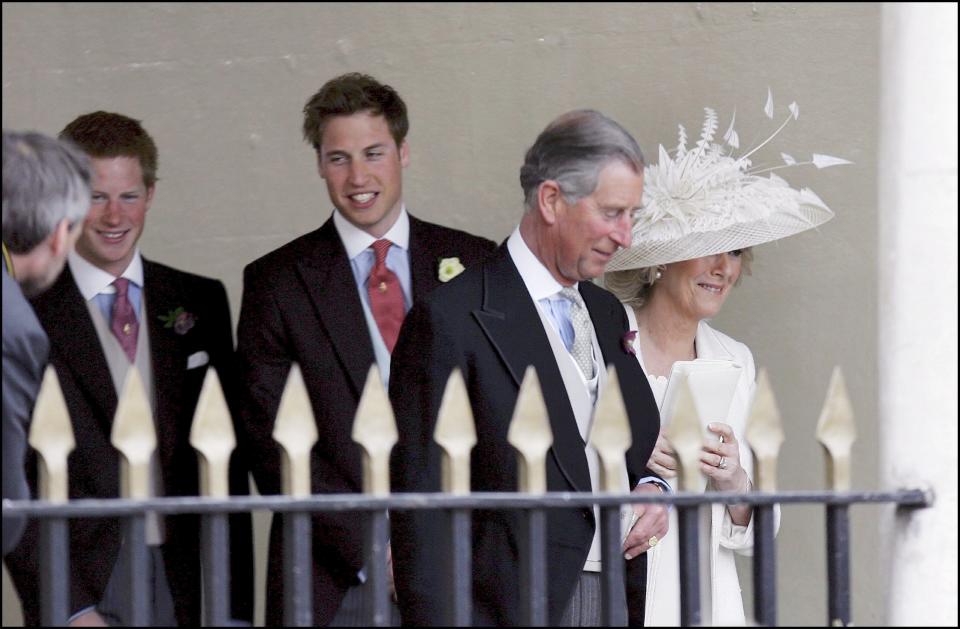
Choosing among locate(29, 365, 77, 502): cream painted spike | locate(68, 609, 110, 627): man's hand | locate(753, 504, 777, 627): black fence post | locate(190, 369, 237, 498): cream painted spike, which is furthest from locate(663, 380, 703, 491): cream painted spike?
locate(68, 609, 110, 627): man's hand

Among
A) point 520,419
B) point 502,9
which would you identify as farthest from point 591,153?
point 502,9

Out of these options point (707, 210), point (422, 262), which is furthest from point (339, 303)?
point (707, 210)

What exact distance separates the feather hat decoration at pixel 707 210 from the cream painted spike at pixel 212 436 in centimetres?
190

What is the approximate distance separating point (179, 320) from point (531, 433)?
6.17 ft

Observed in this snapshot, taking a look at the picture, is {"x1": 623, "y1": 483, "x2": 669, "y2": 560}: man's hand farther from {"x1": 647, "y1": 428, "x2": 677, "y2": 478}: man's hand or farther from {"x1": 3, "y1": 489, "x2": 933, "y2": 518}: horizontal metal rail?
{"x1": 3, "y1": 489, "x2": 933, "y2": 518}: horizontal metal rail

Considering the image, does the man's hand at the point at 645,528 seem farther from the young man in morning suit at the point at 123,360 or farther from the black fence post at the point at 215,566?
the black fence post at the point at 215,566

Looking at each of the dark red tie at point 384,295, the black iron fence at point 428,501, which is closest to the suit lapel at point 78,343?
the dark red tie at point 384,295

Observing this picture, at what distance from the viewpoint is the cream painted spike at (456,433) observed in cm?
257

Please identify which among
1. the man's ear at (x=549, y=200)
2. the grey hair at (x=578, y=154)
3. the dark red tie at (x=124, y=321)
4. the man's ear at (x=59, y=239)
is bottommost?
the dark red tie at (x=124, y=321)

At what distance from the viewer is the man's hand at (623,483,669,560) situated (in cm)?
386

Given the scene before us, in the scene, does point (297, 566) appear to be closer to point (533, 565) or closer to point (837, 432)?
point (533, 565)

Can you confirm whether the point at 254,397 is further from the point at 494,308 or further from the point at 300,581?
the point at 300,581

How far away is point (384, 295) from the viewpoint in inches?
167

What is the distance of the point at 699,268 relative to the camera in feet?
14.3
